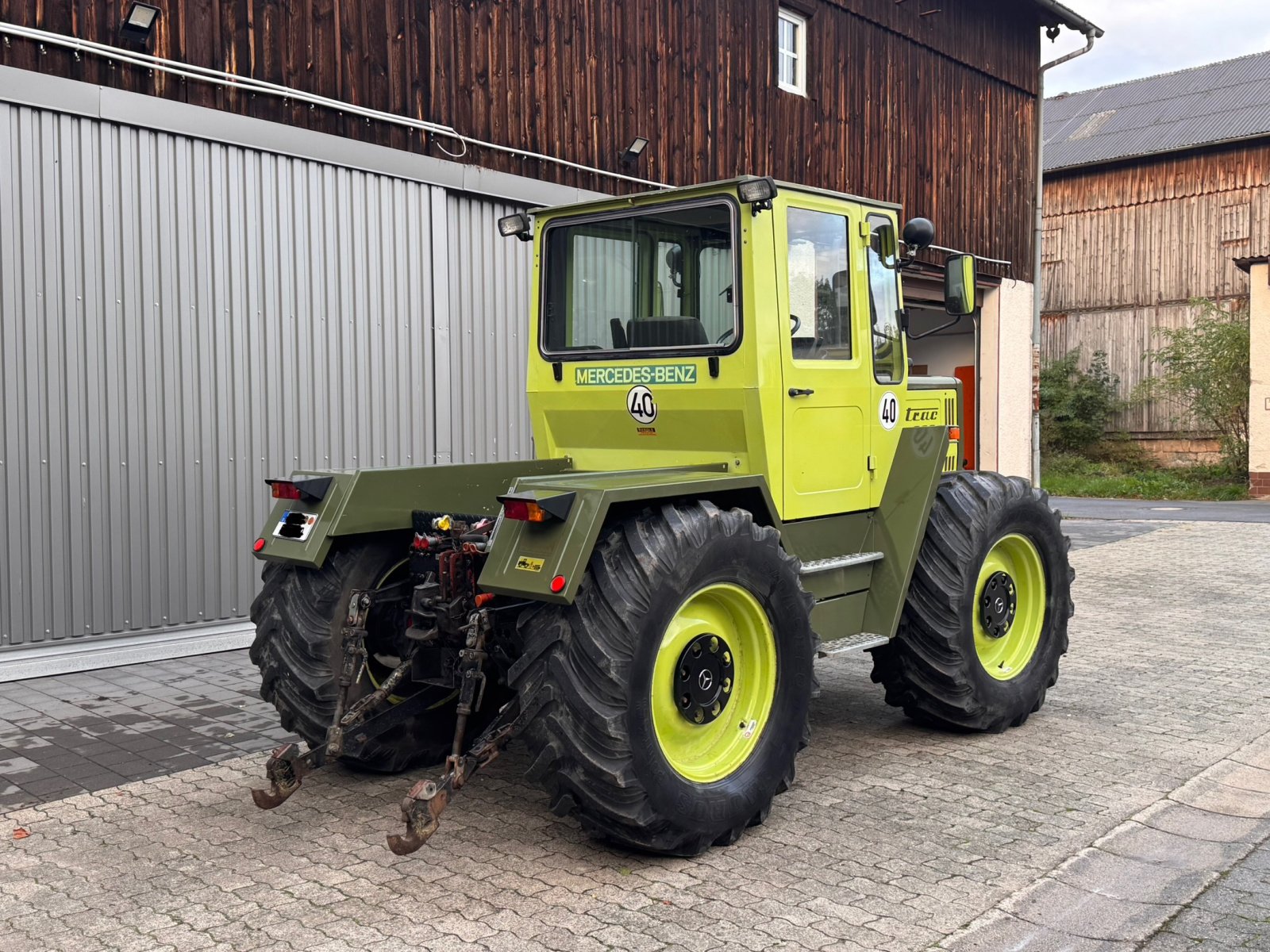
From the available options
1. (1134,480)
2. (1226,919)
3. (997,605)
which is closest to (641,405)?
(997,605)

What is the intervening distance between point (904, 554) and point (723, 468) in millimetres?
1051

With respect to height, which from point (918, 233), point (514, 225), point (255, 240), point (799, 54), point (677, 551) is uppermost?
point (799, 54)

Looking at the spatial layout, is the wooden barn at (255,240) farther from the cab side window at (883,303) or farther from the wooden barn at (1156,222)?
the wooden barn at (1156,222)

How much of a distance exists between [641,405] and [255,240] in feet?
13.1

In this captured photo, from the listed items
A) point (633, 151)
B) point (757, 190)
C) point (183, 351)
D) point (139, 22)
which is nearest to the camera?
point (757, 190)

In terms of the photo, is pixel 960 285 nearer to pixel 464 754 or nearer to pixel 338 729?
pixel 464 754

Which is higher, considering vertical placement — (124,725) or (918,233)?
(918,233)

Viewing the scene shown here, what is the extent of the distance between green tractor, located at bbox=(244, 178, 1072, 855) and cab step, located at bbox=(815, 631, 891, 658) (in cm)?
4

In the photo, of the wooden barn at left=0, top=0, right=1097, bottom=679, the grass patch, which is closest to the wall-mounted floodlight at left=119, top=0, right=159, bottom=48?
the wooden barn at left=0, top=0, right=1097, bottom=679

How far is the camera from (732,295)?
16.3 ft

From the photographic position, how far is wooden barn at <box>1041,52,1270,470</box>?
26688mm

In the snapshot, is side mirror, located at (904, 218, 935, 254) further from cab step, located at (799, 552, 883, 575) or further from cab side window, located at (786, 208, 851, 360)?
cab step, located at (799, 552, 883, 575)

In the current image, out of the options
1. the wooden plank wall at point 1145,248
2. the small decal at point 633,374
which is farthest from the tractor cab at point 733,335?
the wooden plank wall at point 1145,248

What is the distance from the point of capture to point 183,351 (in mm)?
7723
